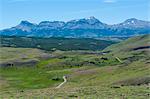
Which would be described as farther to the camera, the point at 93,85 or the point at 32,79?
the point at 32,79

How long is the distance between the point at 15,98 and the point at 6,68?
507 feet

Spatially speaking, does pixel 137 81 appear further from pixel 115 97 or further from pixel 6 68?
pixel 6 68

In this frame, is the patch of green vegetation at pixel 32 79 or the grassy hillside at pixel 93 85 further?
the patch of green vegetation at pixel 32 79

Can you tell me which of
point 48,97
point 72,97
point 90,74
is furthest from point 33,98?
point 90,74

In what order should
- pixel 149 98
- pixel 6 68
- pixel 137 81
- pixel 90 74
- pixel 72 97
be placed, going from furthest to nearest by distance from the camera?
pixel 6 68
pixel 90 74
pixel 137 81
pixel 72 97
pixel 149 98

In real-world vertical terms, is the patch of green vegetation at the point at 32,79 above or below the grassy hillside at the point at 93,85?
below

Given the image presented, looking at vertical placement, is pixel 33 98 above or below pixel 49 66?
above

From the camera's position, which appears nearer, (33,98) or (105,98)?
(105,98)

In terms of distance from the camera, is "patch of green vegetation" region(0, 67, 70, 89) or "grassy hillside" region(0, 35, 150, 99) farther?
"patch of green vegetation" region(0, 67, 70, 89)

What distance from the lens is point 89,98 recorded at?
40.7m

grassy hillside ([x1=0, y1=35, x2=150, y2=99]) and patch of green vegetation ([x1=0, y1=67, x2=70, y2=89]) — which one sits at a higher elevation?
grassy hillside ([x1=0, y1=35, x2=150, y2=99])

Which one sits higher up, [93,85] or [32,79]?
[93,85]

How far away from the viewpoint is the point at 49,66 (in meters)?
199

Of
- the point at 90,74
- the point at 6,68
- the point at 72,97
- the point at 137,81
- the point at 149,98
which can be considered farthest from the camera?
the point at 6,68
